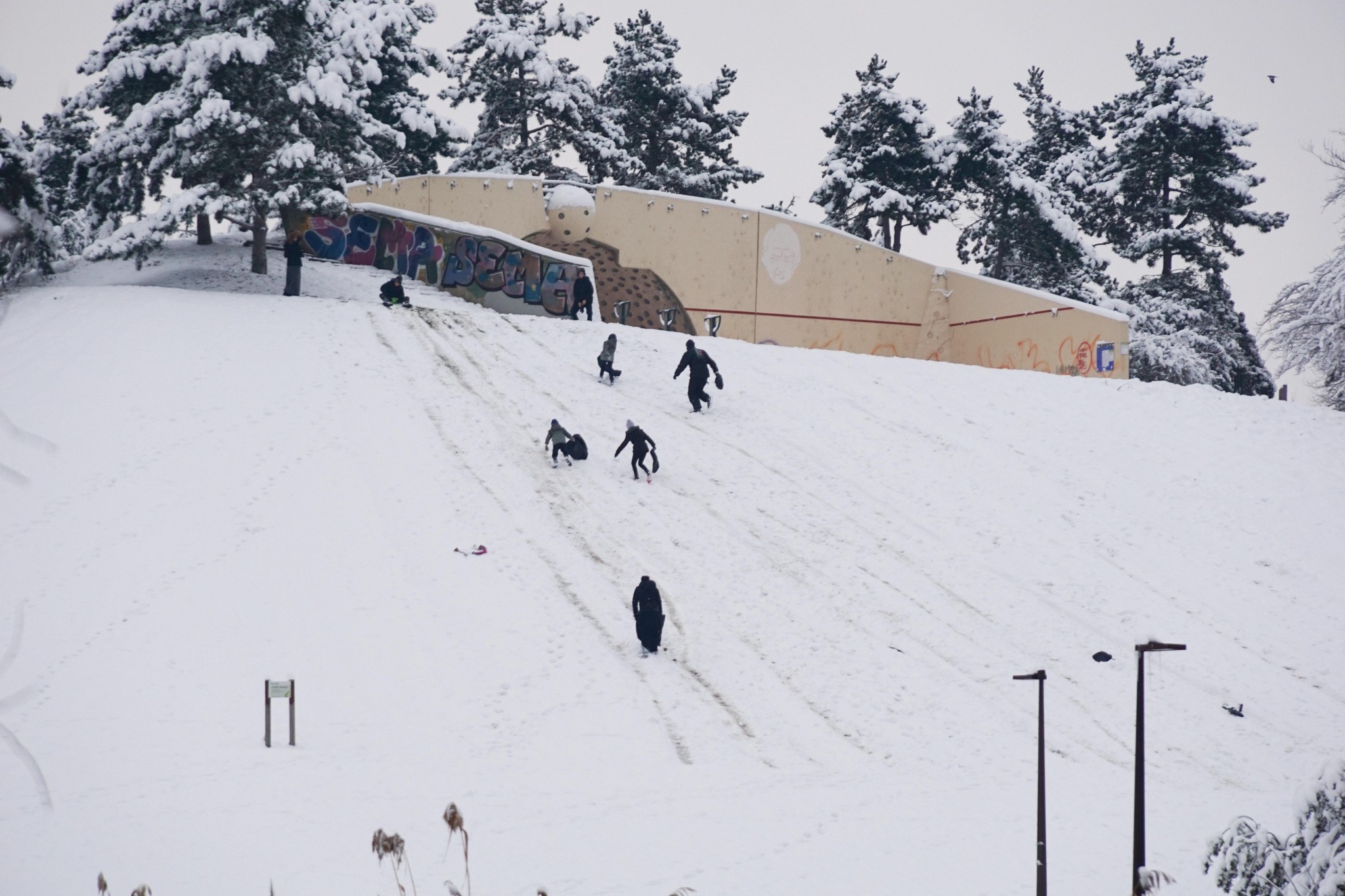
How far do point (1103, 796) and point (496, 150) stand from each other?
39.9 m

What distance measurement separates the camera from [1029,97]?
53625mm

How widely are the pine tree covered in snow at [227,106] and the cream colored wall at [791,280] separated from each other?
7034 millimetres

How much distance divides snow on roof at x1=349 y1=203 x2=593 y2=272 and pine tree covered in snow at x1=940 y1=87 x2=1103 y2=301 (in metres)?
20.5

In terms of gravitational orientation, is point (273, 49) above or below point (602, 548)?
above

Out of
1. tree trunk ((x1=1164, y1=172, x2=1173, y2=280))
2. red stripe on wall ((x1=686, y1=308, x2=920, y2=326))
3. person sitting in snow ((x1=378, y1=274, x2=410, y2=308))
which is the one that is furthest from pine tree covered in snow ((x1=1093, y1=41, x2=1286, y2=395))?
person sitting in snow ((x1=378, y1=274, x2=410, y2=308))

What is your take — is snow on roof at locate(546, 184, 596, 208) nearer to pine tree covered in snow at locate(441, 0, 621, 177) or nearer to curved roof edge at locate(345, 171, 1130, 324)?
curved roof edge at locate(345, 171, 1130, 324)

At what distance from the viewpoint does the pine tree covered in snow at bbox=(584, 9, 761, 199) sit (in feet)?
171

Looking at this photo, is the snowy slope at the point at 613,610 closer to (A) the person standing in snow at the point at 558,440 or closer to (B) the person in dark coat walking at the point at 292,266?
(A) the person standing in snow at the point at 558,440

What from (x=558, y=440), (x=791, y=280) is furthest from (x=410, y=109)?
(x=558, y=440)

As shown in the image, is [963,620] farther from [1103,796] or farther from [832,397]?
[832,397]

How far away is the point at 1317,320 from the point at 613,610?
1679cm

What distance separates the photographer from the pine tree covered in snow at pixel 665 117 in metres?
52.1

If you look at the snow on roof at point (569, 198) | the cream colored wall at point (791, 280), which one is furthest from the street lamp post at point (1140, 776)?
the snow on roof at point (569, 198)

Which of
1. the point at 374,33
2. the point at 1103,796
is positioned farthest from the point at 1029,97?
the point at 1103,796
